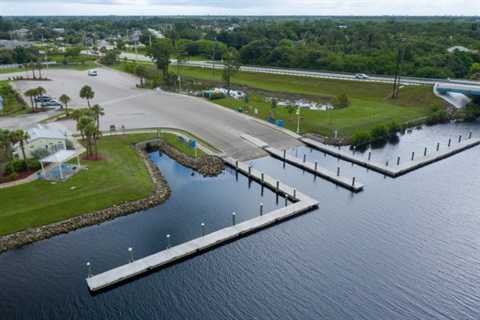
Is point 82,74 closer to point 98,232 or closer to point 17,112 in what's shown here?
point 17,112

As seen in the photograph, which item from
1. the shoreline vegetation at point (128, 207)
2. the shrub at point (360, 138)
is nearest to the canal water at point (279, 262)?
the shoreline vegetation at point (128, 207)

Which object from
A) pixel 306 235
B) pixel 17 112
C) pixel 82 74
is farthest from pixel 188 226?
pixel 82 74

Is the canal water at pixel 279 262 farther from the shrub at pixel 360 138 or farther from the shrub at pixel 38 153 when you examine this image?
the shrub at pixel 38 153

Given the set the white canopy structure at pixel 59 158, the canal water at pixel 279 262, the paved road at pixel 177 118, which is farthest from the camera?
the paved road at pixel 177 118

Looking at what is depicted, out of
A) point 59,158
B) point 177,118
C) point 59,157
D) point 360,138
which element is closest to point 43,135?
point 59,157

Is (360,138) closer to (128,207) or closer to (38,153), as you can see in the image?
(128,207)

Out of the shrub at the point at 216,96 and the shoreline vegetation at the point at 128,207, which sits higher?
the shrub at the point at 216,96

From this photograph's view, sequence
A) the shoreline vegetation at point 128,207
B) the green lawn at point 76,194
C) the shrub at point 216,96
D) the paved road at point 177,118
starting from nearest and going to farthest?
1. the shoreline vegetation at point 128,207
2. the green lawn at point 76,194
3. the paved road at point 177,118
4. the shrub at point 216,96
